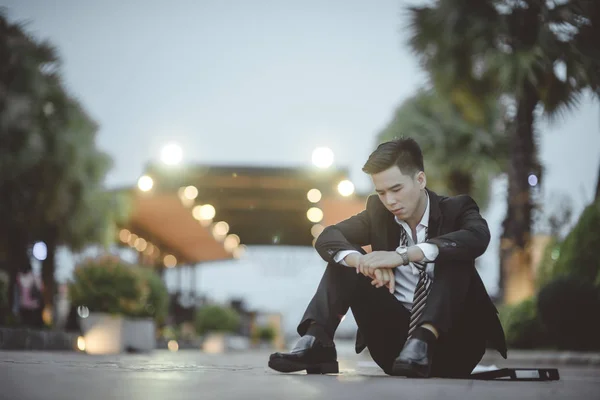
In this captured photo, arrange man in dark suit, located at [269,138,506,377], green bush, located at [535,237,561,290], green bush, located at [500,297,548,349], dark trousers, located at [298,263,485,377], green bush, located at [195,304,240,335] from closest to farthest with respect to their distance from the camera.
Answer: man in dark suit, located at [269,138,506,377], dark trousers, located at [298,263,485,377], green bush, located at [500,297,548,349], green bush, located at [535,237,561,290], green bush, located at [195,304,240,335]

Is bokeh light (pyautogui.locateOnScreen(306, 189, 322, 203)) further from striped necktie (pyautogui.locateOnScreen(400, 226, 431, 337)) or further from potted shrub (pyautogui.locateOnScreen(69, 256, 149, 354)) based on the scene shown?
striped necktie (pyautogui.locateOnScreen(400, 226, 431, 337))

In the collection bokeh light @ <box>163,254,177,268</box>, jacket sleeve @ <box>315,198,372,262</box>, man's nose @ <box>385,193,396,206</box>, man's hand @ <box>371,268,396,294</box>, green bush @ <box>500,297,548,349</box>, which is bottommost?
green bush @ <box>500,297,548,349</box>

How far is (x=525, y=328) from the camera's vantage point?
10.2m

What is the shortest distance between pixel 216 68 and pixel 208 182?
7526 millimetres

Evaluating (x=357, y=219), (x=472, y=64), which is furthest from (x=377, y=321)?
(x=472, y=64)

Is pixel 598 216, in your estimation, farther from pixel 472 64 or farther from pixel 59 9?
pixel 59 9

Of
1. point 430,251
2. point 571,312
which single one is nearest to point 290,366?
point 430,251

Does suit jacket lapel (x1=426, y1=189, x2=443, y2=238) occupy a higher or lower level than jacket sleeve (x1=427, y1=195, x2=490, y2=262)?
higher

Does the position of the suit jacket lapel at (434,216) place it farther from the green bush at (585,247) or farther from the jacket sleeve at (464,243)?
the green bush at (585,247)

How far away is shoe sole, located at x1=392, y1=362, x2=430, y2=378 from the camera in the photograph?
9.49ft

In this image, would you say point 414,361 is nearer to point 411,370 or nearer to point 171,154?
point 411,370

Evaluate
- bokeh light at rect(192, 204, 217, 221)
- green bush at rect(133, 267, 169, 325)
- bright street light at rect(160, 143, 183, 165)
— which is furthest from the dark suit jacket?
bokeh light at rect(192, 204, 217, 221)

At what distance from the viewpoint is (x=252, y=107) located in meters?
24.7

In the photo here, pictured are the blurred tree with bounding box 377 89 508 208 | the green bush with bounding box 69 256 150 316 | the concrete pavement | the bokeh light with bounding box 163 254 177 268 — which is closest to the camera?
the concrete pavement
